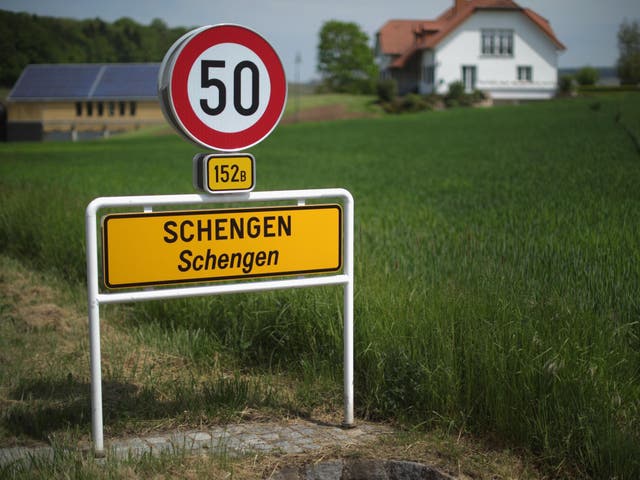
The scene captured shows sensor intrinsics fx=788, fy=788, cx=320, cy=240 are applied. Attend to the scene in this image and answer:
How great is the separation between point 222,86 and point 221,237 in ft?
2.73

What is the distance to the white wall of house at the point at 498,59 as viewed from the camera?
3135 inches

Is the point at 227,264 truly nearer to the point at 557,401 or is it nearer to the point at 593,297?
the point at 557,401

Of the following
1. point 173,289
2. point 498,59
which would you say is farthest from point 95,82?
point 173,289

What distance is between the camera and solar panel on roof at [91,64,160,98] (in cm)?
7219

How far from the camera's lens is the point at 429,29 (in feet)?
293

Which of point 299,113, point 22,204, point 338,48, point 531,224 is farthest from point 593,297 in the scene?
point 338,48

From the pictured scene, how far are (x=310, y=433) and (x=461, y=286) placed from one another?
5.95 feet

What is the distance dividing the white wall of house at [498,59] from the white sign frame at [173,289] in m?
77.9

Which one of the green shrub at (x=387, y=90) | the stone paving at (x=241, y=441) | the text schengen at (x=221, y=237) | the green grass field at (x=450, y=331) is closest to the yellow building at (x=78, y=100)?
the green shrub at (x=387, y=90)

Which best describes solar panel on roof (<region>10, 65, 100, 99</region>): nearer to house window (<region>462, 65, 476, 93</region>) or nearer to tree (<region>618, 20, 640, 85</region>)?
house window (<region>462, 65, 476, 93</region>)

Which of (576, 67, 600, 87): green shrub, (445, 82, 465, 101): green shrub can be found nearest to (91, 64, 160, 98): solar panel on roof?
(445, 82, 465, 101): green shrub

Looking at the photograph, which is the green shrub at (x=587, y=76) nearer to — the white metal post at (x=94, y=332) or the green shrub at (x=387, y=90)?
the green shrub at (x=387, y=90)

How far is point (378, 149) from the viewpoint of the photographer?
108 ft

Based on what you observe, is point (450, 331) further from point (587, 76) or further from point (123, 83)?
point (587, 76)
